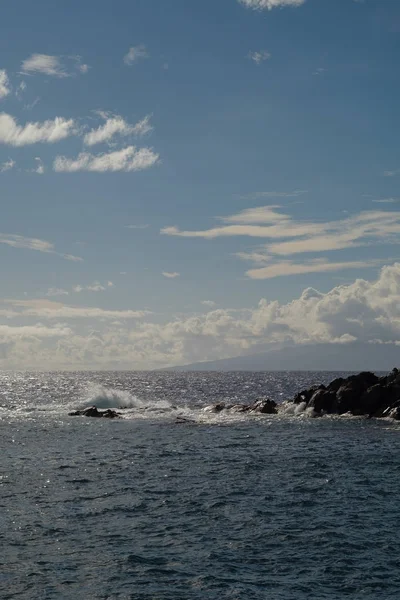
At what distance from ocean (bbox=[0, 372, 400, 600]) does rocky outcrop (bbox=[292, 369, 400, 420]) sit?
666 inches

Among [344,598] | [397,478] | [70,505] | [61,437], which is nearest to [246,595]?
[344,598]

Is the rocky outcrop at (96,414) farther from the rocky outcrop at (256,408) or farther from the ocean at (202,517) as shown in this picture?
the ocean at (202,517)

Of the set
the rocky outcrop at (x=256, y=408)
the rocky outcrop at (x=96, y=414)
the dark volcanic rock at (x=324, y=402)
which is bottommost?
the rocky outcrop at (x=96, y=414)

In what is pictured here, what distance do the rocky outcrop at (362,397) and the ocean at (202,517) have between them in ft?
55.5

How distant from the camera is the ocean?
77.5 feet

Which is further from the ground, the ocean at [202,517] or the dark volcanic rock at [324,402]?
the dark volcanic rock at [324,402]

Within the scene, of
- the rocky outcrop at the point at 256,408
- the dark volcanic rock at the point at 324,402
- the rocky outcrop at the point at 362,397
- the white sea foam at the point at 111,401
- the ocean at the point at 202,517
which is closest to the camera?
the ocean at the point at 202,517

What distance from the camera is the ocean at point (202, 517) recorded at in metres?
23.6

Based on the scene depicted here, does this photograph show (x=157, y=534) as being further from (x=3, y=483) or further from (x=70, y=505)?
(x=3, y=483)

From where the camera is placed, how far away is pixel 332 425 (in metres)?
71.3

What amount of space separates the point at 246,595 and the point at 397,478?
75.0 feet

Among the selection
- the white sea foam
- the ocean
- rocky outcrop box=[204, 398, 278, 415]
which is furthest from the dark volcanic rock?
the white sea foam

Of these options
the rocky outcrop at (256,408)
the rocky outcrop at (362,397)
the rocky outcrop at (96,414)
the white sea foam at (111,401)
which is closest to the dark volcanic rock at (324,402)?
the rocky outcrop at (362,397)

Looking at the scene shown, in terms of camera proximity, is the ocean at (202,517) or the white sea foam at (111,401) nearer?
the ocean at (202,517)
